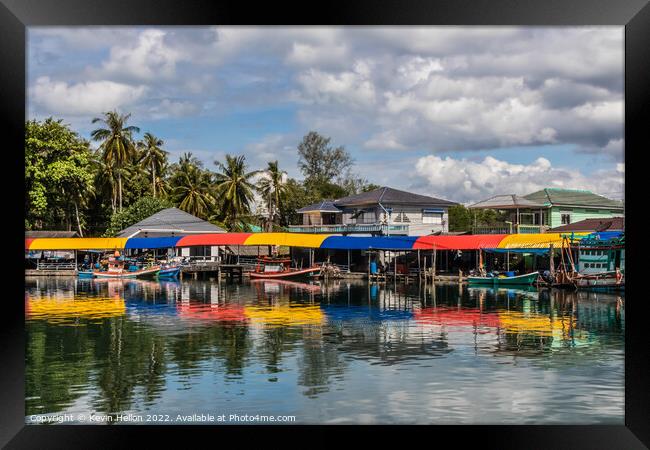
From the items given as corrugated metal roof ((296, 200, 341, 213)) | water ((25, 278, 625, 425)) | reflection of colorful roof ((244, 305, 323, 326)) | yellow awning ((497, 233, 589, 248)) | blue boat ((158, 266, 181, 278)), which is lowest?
water ((25, 278, 625, 425))

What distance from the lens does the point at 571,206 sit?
40.0m

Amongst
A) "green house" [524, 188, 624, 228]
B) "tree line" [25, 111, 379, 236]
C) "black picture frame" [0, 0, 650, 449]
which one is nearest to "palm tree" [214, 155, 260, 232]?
"tree line" [25, 111, 379, 236]

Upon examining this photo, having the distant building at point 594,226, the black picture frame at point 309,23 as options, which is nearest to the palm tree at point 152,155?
the distant building at point 594,226

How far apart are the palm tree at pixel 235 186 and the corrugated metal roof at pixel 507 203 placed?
15.8m

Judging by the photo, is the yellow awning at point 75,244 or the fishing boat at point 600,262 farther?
the yellow awning at point 75,244

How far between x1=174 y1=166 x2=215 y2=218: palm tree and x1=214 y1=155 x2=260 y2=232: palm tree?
1.68 metres

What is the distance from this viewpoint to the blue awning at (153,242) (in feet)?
136

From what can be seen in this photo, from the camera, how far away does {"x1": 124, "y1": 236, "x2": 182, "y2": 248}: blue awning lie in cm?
4141

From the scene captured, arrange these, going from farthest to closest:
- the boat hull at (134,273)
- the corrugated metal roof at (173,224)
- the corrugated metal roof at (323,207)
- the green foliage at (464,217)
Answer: the green foliage at (464,217), the corrugated metal roof at (323,207), the corrugated metal roof at (173,224), the boat hull at (134,273)

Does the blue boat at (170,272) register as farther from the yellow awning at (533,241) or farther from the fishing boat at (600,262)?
the fishing boat at (600,262)

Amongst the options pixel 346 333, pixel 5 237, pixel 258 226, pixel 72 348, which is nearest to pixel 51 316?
pixel 72 348

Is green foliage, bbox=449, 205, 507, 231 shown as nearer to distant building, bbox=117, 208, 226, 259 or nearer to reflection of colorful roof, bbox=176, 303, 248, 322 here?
distant building, bbox=117, 208, 226, 259

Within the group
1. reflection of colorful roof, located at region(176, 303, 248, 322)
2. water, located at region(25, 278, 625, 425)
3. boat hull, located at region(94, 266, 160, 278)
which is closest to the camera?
water, located at region(25, 278, 625, 425)

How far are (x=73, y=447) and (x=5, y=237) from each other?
1.88 m
